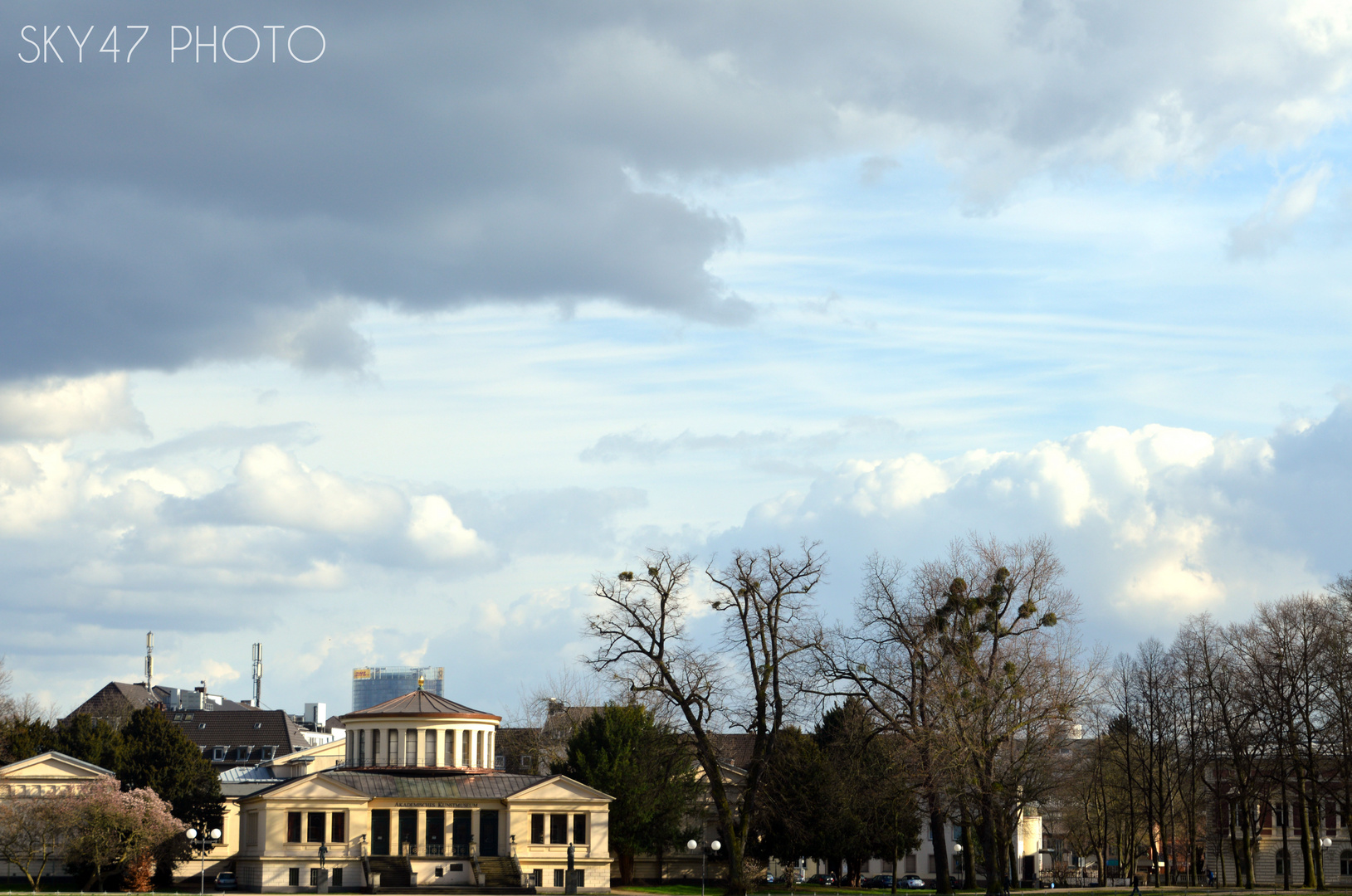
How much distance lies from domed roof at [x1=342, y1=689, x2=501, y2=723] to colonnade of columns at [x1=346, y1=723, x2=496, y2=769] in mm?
757

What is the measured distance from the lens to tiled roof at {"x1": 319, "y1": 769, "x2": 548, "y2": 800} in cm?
7062

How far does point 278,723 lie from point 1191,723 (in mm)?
78115

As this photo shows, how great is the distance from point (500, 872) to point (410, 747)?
9837 millimetres

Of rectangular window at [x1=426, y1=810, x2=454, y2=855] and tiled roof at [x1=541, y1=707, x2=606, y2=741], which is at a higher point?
tiled roof at [x1=541, y1=707, x2=606, y2=741]

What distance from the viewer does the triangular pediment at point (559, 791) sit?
234 feet

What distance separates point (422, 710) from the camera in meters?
76.1

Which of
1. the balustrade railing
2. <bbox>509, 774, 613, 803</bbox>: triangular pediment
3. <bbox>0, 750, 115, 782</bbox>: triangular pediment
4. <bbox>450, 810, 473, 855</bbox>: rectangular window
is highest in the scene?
<bbox>0, 750, 115, 782</bbox>: triangular pediment

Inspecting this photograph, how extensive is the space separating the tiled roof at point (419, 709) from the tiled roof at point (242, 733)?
40.4 metres

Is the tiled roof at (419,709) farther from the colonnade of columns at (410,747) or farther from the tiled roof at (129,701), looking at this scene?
the tiled roof at (129,701)

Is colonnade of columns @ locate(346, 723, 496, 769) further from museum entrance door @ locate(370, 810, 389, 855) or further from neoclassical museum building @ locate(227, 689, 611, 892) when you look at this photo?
museum entrance door @ locate(370, 810, 389, 855)

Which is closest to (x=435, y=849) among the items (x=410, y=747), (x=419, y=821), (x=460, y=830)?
(x=460, y=830)

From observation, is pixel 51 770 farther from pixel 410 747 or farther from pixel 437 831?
pixel 437 831

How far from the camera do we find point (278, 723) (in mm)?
117812

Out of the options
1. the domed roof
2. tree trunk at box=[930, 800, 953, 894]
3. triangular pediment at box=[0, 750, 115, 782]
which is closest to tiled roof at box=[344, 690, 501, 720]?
the domed roof
